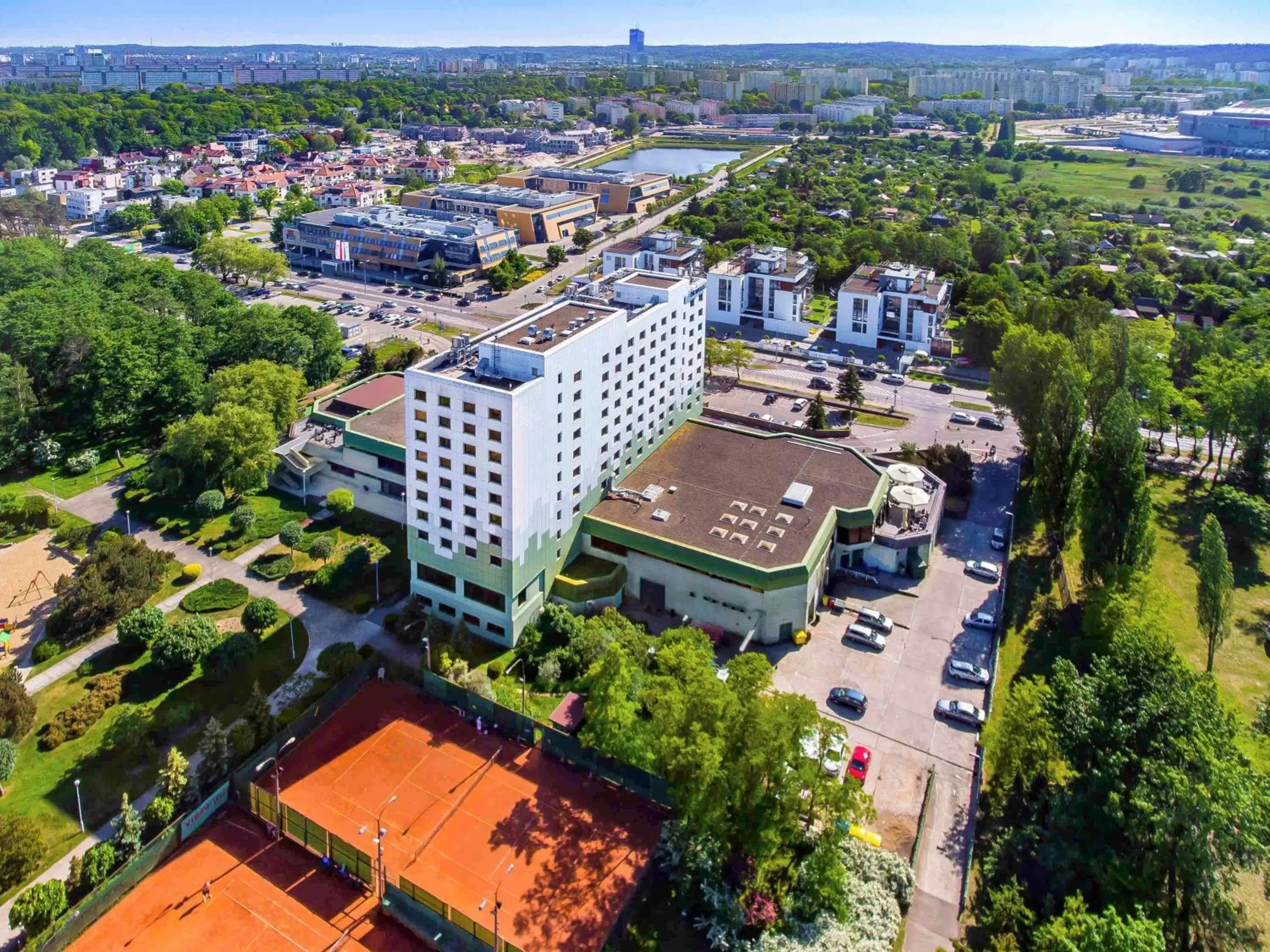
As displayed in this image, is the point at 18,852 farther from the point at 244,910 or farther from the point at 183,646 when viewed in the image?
the point at 183,646

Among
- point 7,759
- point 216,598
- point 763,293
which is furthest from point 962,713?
point 763,293

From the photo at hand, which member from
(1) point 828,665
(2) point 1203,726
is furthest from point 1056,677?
(1) point 828,665

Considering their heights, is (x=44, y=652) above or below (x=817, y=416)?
below

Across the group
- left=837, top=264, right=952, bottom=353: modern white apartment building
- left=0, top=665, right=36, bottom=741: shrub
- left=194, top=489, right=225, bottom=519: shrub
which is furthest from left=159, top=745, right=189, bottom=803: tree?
left=837, top=264, right=952, bottom=353: modern white apartment building

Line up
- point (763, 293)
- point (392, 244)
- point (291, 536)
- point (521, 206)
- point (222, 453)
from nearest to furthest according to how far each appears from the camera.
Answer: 1. point (291, 536)
2. point (222, 453)
3. point (763, 293)
4. point (392, 244)
5. point (521, 206)

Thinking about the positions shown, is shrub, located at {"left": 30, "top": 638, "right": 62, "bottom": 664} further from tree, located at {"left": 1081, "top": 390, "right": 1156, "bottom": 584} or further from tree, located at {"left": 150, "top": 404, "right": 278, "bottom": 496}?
tree, located at {"left": 1081, "top": 390, "right": 1156, "bottom": 584}

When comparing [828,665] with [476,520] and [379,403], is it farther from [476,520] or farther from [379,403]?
[379,403]

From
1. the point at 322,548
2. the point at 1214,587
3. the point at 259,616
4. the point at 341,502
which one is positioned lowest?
the point at 259,616
